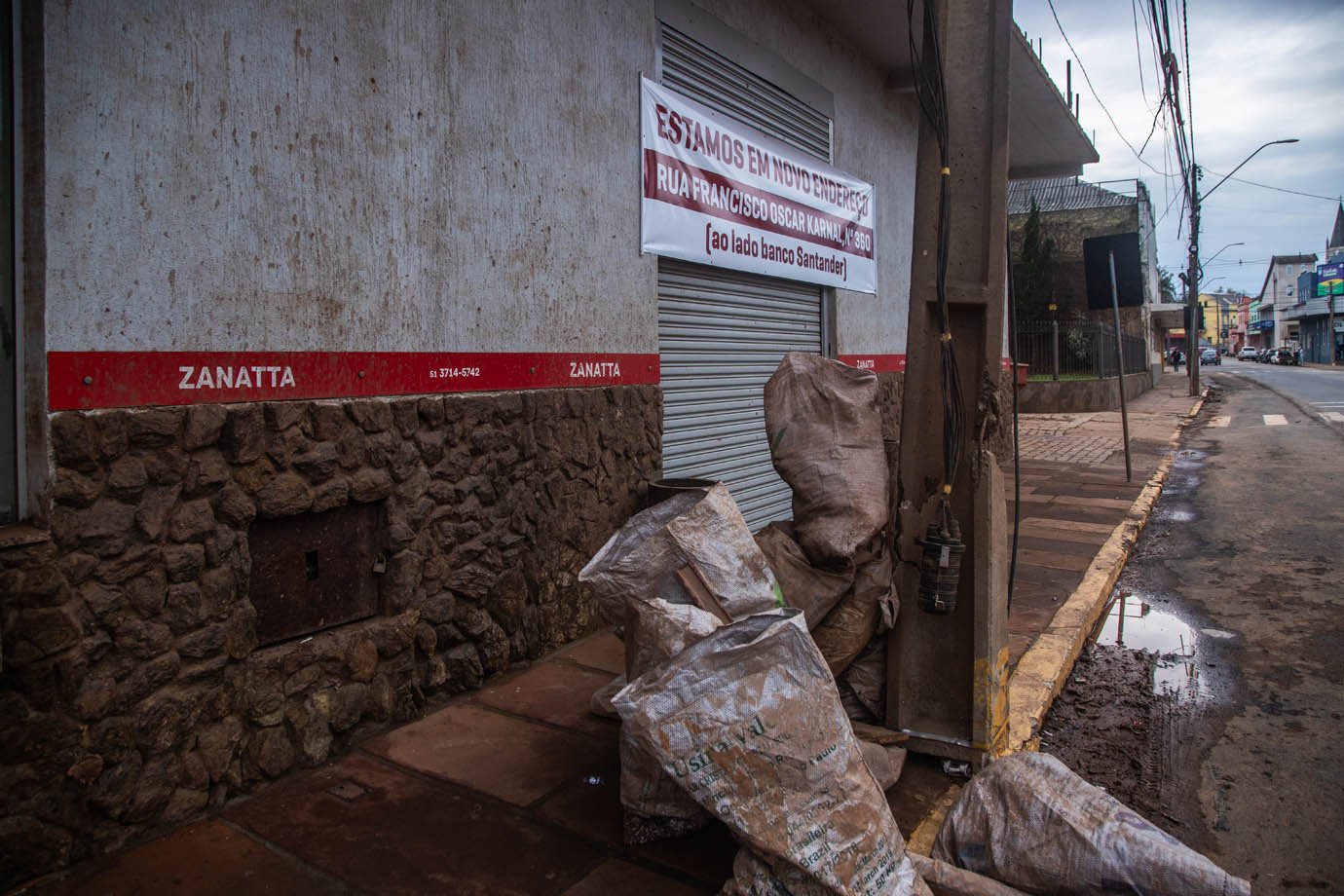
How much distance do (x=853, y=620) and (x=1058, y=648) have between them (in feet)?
6.75

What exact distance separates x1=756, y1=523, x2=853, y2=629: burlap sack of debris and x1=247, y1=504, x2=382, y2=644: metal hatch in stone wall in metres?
1.82

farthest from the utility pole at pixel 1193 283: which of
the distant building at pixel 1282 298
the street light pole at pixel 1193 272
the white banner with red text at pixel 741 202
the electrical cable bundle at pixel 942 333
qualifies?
the distant building at pixel 1282 298

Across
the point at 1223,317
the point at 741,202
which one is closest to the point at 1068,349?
the point at 741,202

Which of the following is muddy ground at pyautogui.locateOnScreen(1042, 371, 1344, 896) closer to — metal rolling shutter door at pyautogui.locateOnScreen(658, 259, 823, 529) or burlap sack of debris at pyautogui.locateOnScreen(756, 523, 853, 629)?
burlap sack of debris at pyautogui.locateOnScreen(756, 523, 853, 629)

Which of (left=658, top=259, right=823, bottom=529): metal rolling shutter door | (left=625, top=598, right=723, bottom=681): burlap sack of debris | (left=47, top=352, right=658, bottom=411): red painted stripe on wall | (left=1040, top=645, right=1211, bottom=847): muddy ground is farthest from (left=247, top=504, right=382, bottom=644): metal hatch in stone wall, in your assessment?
(left=1040, top=645, right=1211, bottom=847): muddy ground

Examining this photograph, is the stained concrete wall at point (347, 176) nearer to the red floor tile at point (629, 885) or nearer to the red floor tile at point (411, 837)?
the red floor tile at point (411, 837)

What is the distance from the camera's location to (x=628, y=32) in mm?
5746

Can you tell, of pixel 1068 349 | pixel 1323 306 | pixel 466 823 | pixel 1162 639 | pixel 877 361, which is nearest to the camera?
pixel 466 823

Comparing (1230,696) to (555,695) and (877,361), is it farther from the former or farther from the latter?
(877,361)

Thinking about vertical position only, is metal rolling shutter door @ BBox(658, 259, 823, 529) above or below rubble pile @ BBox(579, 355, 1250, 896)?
above

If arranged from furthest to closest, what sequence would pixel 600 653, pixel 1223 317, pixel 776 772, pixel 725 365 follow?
pixel 1223 317 < pixel 725 365 < pixel 600 653 < pixel 776 772

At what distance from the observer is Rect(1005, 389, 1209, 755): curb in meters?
4.27

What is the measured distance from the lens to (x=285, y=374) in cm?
363

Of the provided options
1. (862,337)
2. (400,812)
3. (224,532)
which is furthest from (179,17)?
(862,337)
